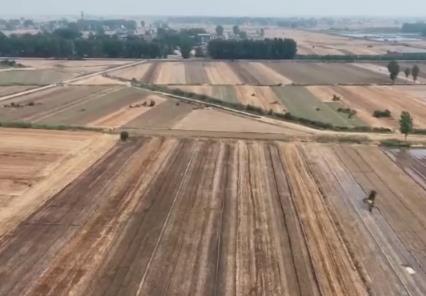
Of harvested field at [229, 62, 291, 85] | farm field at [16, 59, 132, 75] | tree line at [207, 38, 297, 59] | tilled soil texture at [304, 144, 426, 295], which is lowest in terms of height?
tilled soil texture at [304, 144, 426, 295]

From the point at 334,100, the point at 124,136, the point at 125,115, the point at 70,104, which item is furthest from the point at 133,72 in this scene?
the point at 124,136

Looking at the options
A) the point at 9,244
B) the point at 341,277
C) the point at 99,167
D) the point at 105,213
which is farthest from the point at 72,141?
the point at 341,277

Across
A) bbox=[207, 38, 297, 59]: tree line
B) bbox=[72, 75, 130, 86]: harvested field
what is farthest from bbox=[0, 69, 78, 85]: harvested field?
bbox=[207, 38, 297, 59]: tree line

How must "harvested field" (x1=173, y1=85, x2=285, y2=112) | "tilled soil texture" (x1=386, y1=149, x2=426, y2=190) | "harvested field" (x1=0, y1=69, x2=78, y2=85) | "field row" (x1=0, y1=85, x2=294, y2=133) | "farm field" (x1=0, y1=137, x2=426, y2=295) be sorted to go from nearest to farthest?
"farm field" (x1=0, y1=137, x2=426, y2=295) < "tilled soil texture" (x1=386, y1=149, x2=426, y2=190) < "field row" (x1=0, y1=85, x2=294, y2=133) < "harvested field" (x1=173, y1=85, x2=285, y2=112) < "harvested field" (x1=0, y1=69, x2=78, y2=85)

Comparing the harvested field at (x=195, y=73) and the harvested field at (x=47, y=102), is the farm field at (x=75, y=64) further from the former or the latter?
the harvested field at (x=47, y=102)

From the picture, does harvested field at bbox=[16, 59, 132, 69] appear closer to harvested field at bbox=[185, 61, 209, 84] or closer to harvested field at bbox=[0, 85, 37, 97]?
harvested field at bbox=[185, 61, 209, 84]

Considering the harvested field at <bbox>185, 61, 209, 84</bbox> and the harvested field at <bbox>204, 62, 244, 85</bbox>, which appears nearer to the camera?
the harvested field at <bbox>204, 62, 244, 85</bbox>

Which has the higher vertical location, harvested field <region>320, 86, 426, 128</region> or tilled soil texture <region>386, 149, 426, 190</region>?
harvested field <region>320, 86, 426, 128</region>
